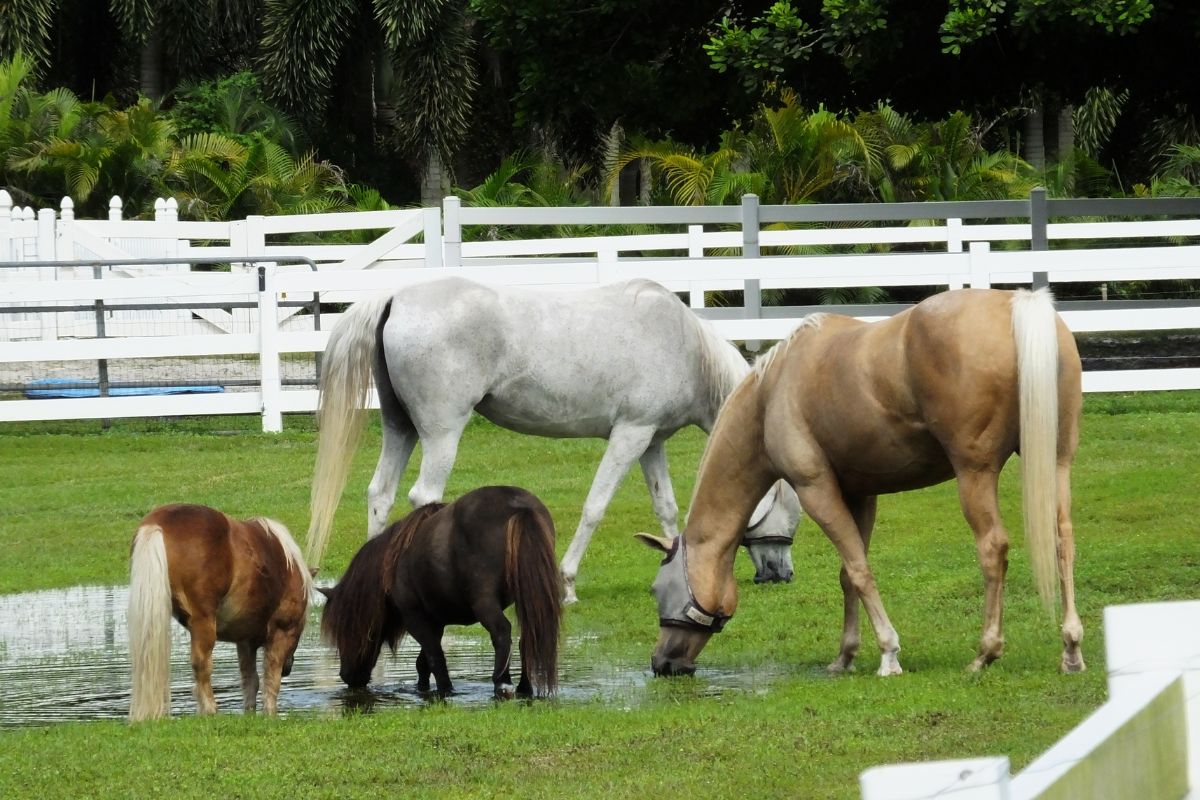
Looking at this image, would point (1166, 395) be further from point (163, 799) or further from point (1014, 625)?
point (163, 799)

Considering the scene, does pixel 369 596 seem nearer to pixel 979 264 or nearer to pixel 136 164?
pixel 979 264

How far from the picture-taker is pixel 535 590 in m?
6.95

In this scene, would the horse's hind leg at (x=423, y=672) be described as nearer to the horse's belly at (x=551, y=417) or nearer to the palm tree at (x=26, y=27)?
the horse's belly at (x=551, y=417)

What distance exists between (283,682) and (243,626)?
101 cm

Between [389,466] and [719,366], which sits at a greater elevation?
[719,366]

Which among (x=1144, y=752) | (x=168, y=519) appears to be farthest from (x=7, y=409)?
(x=1144, y=752)

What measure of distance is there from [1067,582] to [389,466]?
14.0ft

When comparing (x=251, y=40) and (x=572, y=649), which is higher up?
(x=251, y=40)

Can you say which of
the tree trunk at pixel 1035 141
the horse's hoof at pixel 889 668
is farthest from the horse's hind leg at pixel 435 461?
the tree trunk at pixel 1035 141

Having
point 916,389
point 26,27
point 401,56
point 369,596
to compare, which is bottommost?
point 369,596

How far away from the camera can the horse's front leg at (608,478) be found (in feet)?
31.8

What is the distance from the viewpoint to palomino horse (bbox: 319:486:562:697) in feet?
23.0

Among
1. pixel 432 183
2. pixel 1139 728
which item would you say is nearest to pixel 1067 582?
pixel 1139 728

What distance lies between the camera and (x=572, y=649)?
27.6 ft
